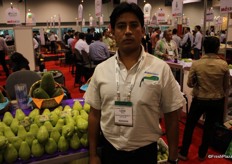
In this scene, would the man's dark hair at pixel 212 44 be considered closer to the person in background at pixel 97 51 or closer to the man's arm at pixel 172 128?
the man's arm at pixel 172 128

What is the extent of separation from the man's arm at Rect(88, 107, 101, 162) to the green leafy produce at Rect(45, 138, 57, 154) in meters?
0.24

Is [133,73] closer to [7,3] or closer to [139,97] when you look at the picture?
[139,97]

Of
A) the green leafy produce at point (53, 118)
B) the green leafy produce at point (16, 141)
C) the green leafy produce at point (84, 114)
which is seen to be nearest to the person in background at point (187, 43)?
the green leafy produce at point (84, 114)

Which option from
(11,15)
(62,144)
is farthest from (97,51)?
(62,144)

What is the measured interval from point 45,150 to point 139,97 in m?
0.75

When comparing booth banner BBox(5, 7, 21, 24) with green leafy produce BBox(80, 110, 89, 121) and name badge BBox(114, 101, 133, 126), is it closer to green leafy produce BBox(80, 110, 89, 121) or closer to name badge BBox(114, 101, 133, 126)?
green leafy produce BBox(80, 110, 89, 121)

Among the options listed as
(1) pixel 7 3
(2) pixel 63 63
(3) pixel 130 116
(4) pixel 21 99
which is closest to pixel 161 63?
(3) pixel 130 116

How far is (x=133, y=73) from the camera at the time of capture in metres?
1.33

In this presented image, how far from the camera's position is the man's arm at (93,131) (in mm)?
1518

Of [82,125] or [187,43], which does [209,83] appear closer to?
[82,125]

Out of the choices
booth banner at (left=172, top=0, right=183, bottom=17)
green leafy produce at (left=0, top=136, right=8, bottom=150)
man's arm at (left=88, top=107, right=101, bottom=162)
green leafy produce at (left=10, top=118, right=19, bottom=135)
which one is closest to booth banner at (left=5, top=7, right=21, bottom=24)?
booth banner at (left=172, top=0, right=183, bottom=17)

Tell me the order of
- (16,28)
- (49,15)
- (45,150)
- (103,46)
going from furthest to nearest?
(49,15), (103,46), (16,28), (45,150)

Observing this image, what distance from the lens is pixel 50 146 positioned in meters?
1.53

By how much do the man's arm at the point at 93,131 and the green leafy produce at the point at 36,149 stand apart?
321 millimetres
